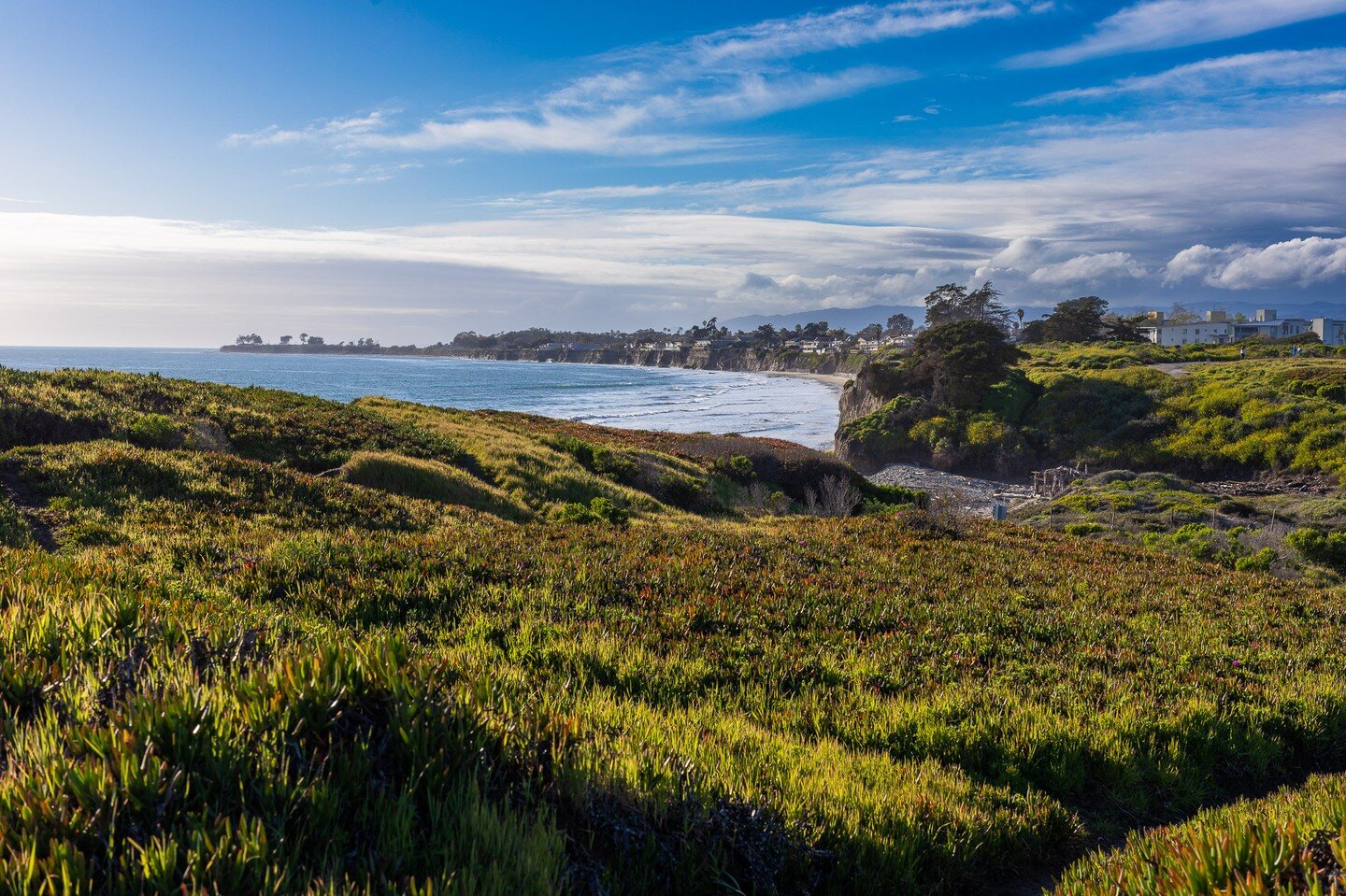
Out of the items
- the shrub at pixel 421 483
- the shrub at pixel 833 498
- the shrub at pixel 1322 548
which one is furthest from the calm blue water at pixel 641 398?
the shrub at pixel 421 483

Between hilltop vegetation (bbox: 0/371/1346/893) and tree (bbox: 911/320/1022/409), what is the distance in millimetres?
48469

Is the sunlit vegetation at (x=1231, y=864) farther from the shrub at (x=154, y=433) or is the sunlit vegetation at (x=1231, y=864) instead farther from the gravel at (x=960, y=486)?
the gravel at (x=960, y=486)

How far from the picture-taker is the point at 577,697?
5.52m

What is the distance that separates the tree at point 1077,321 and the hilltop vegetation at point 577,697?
11285 cm

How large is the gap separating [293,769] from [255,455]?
19.8 m

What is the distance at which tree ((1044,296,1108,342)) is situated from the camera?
115438mm

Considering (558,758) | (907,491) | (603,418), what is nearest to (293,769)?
(558,758)

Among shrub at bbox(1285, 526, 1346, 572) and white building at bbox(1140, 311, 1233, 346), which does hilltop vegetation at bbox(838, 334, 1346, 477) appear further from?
white building at bbox(1140, 311, 1233, 346)

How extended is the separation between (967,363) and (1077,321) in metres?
65.9

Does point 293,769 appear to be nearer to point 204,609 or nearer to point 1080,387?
point 204,609

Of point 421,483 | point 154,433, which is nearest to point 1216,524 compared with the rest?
point 421,483

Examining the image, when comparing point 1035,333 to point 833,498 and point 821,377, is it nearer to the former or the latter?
point 821,377

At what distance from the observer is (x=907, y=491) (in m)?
35.8

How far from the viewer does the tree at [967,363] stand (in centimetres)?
6278
